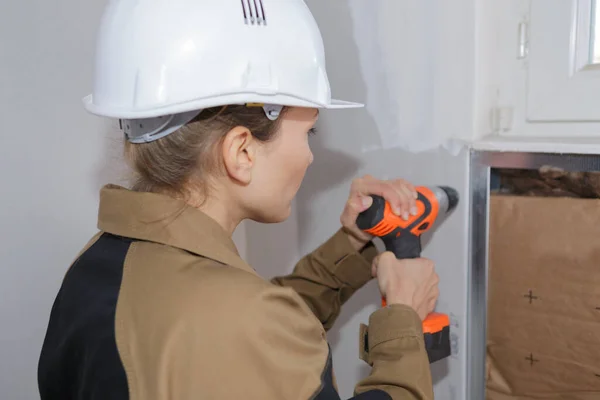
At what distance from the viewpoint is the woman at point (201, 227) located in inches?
25.3

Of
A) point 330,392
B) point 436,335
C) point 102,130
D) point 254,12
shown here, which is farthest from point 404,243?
point 102,130

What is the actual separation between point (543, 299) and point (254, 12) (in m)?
0.82

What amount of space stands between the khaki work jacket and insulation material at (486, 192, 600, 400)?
0.43 meters

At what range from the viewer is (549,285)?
3.69 feet

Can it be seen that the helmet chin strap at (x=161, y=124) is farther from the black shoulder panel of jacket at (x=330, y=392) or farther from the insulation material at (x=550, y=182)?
the insulation material at (x=550, y=182)

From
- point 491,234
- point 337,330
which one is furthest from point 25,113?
point 491,234

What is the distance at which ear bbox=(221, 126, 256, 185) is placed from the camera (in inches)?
30.0

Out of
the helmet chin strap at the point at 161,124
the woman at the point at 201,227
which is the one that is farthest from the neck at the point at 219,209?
the helmet chin strap at the point at 161,124

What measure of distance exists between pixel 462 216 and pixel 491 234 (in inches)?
3.1

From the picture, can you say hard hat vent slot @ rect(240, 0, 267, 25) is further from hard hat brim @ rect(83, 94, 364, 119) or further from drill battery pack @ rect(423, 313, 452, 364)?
drill battery pack @ rect(423, 313, 452, 364)

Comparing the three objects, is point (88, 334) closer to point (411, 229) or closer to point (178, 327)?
point (178, 327)

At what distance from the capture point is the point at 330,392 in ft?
2.35

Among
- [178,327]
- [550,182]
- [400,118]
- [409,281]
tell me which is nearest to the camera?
[178,327]

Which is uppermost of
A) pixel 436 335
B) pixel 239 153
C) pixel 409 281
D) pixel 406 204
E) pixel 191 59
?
pixel 191 59
